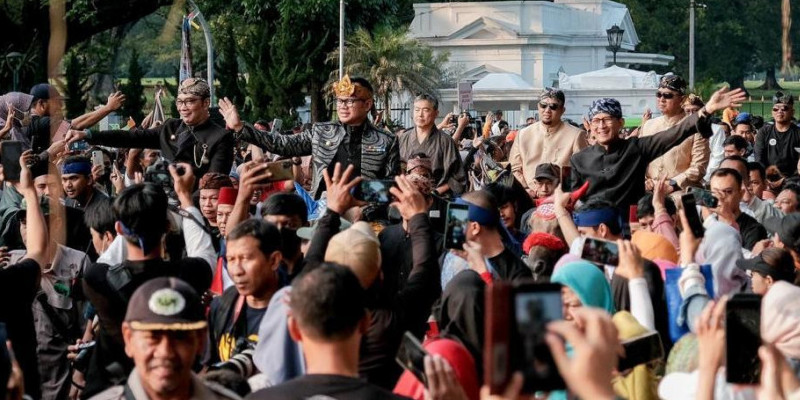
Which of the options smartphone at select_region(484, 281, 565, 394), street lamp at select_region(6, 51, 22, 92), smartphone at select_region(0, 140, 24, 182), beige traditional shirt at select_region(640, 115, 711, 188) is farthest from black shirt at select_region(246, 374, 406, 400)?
street lamp at select_region(6, 51, 22, 92)

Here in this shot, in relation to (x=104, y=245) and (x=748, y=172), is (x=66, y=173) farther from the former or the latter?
(x=748, y=172)

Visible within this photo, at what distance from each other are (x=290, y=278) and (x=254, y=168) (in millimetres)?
1074

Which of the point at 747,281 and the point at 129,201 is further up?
the point at 129,201

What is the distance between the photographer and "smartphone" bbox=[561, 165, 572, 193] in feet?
36.8

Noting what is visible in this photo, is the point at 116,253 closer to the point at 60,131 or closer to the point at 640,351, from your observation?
the point at 640,351

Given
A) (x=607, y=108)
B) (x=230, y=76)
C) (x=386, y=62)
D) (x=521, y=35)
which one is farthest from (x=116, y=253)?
(x=521, y=35)

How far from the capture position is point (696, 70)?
289 ft

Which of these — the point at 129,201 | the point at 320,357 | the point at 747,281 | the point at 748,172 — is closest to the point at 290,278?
the point at 129,201

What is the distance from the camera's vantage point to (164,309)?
5.14m

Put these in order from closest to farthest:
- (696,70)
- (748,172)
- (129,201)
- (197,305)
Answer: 1. (197,305)
2. (129,201)
3. (748,172)
4. (696,70)

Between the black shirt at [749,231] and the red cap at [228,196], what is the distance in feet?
11.5

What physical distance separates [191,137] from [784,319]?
6.26 metres

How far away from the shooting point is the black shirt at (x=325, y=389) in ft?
15.1

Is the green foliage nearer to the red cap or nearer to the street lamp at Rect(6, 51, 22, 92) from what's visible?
the street lamp at Rect(6, 51, 22, 92)
